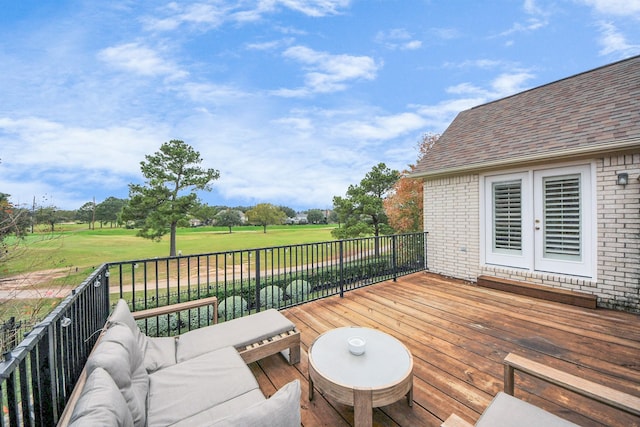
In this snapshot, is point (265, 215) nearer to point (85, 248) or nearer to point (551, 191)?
point (85, 248)

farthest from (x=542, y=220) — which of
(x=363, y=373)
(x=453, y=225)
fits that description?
(x=363, y=373)

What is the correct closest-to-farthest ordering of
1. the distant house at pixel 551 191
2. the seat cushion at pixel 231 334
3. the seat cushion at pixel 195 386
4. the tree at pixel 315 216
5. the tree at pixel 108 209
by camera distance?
the seat cushion at pixel 195 386 < the seat cushion at pixel 231 334 < the distant house at pixel 551 191 < the tree at pixel 108 209 < the tree at pixel 315 216

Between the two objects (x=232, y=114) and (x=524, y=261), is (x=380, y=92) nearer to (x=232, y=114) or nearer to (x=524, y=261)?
(x=232, y=114)

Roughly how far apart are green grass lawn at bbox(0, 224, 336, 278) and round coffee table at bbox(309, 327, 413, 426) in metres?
6.09

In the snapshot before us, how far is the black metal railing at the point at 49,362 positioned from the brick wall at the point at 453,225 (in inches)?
247

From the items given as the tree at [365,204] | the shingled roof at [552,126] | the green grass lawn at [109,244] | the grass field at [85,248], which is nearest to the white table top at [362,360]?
the grass field at [85,248]

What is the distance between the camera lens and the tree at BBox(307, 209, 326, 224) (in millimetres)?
24581

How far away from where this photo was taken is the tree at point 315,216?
2458 cm

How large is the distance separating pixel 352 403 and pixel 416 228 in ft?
34.7

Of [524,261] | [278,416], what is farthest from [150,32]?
[524,261]

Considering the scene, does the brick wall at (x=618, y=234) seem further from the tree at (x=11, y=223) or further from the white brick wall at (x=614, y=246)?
the tree at (x=11, y=223)

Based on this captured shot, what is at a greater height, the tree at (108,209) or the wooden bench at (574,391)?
the tree at (108,209)

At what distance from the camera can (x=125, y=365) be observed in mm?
1401

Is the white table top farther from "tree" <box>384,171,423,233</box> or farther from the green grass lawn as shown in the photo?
"tree" <box>384,171,423,233</box>
